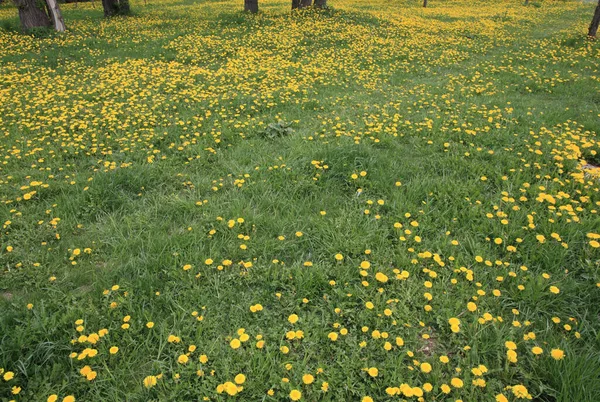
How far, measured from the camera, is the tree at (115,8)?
1634 cm

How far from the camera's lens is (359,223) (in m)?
3.66

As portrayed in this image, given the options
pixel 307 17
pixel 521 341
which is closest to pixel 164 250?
pixel 521 341

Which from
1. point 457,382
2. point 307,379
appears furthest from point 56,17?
point 457,382

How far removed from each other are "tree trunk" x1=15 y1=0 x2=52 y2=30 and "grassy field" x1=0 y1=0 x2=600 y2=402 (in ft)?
20.4

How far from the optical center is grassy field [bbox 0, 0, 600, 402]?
2.36 meters

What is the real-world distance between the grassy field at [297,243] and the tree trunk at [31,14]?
6.21 meters

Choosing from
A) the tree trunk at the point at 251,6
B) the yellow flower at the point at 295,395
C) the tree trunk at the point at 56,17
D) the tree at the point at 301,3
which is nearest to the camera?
the yellow flower at the point at 295,395

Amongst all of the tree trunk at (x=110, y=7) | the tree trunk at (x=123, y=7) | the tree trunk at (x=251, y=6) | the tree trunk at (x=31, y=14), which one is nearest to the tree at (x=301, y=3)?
the tree trunk at (x=251, y=6)

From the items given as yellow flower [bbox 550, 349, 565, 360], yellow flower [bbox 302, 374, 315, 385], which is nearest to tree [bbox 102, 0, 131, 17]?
yellow flower [bbox 302, 374, 315, 385]

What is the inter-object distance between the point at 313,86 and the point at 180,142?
371 cm

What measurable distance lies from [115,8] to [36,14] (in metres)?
5.20

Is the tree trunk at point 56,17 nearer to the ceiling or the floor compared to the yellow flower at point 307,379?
nearer to the ceiling

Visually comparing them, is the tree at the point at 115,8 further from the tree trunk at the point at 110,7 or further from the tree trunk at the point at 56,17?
the tree trunk at the point at 56,17

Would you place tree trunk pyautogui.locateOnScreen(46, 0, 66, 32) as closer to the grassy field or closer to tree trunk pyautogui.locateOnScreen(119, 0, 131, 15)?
tree trunk pyautogui.locateOnScreen(119, 0, 131, 15)
